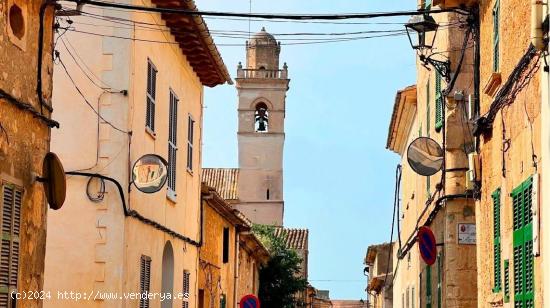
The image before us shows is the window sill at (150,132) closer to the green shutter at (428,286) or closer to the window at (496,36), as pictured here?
the green shutter at (428,286)

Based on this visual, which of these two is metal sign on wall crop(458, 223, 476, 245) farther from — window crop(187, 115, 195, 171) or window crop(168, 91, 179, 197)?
window crop(187, 115, 195, 171)

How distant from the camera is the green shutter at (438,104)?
68.7 feet

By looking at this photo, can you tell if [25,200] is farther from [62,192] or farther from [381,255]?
[381,255]

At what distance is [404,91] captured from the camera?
27.5 metres

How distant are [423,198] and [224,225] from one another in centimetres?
943

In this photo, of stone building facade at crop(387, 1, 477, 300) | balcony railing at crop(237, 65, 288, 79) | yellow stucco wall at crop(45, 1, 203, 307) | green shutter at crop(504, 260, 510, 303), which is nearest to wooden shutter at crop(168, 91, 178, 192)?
yellow stucco wall at crop(45, 1, 203, 307)

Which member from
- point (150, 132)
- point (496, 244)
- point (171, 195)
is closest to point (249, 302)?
point (171, 195)

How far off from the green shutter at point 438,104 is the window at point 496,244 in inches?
231

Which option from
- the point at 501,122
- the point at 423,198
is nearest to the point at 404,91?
the point at 423,198

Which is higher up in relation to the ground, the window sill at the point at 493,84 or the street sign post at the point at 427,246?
the window sill at the point at 493,84

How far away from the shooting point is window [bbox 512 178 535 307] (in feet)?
40.3

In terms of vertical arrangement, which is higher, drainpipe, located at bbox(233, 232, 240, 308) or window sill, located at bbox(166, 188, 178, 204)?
window sill, located at bbox(166, 188, 178, 204)

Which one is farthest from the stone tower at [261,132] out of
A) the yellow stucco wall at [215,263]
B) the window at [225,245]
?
the window at [225,245]

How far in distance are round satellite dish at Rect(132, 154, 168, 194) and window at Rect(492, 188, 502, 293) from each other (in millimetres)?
6112
